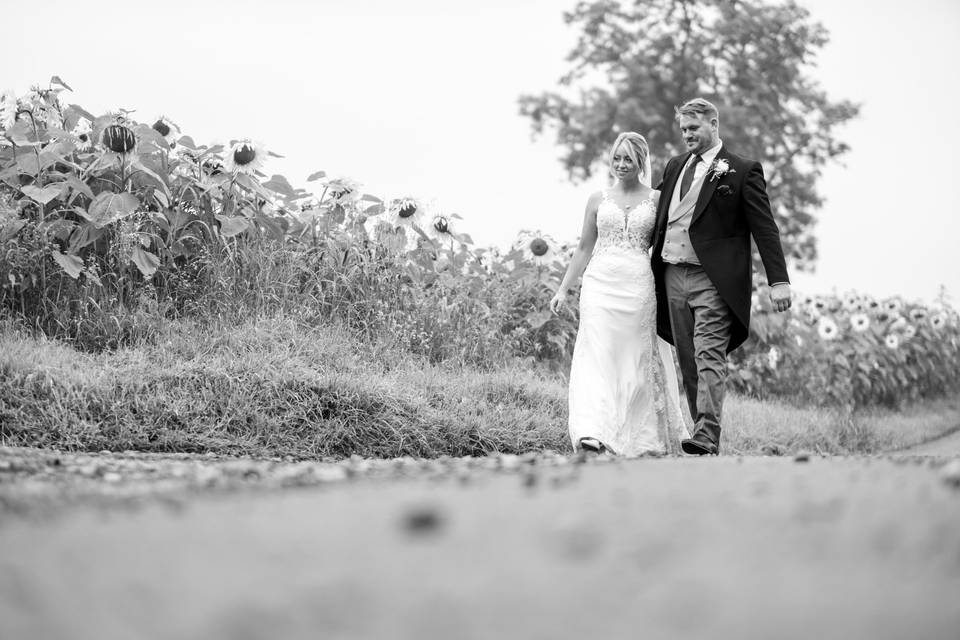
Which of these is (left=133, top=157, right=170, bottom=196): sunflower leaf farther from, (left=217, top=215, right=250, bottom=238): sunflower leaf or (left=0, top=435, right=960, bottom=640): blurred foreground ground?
(left=0, top=435, right=960, bottom=640): blurred foreground ground

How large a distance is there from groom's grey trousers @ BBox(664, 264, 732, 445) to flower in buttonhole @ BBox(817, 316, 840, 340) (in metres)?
6.40

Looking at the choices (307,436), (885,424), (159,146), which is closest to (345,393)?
(307,436)

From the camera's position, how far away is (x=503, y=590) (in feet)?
4.64

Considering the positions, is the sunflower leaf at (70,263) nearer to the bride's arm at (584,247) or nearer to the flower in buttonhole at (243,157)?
the flower in buttonhole at (243,157)

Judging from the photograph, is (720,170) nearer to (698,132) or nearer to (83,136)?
(698,132)

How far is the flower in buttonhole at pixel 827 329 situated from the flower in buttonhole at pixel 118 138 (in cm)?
834

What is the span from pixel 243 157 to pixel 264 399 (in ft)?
7.03

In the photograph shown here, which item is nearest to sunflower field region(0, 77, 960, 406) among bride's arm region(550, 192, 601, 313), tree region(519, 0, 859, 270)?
bride's arm region(550, 192, 601, 313)

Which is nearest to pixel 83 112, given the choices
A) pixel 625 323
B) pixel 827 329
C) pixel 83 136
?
pixel 83 136

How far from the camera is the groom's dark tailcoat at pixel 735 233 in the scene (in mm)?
5938

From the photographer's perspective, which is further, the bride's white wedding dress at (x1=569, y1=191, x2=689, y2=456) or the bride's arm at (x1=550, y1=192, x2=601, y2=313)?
the bride's arm at (x1=550, y1=192, x2=601, y2=313)

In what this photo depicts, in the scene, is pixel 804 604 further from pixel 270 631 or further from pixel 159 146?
pixel 159 146

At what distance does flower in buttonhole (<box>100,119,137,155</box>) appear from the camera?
21.3 feet

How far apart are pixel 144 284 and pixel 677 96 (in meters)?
17.7
